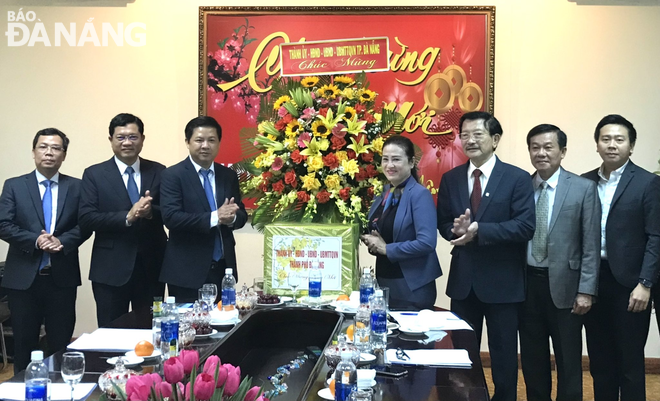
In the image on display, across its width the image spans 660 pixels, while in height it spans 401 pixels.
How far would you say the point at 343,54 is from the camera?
14.7 ft

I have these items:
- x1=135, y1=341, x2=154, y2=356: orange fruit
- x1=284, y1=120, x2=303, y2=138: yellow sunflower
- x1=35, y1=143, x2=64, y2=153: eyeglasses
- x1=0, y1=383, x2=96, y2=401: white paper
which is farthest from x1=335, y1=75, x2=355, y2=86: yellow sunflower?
x1=0, y1=383, x2=96, y2=401: white paper

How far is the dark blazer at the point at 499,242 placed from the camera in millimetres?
2938

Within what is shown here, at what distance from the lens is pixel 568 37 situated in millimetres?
4422

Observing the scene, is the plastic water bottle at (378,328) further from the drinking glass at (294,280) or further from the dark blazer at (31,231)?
the dark blazer at (31,231)

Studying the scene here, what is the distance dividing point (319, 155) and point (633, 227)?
170 centimetres

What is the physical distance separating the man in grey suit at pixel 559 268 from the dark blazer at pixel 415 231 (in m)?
0.56

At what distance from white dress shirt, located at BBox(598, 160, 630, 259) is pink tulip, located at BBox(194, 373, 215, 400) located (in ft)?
8.61

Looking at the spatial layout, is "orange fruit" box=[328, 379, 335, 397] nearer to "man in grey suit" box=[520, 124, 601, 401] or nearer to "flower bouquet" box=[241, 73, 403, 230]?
"flower bouquet" box=[241, 73, 403, 230]

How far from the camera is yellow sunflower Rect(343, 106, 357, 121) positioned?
2775 millimetres

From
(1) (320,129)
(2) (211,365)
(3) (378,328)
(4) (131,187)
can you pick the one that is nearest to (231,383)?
(2) (211,365)

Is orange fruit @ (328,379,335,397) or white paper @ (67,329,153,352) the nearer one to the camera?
orange fruit @ (328,379,335,397)

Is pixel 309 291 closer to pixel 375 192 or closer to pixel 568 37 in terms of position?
pixel 375 192

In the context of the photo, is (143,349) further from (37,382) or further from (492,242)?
(492,242)

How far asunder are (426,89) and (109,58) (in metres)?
2.40
